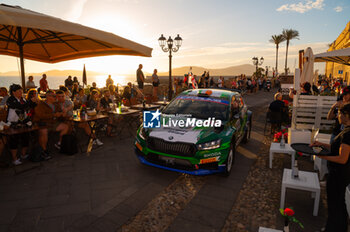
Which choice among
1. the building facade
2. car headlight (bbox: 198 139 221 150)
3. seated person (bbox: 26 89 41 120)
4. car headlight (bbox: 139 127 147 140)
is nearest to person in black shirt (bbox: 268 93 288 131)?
car headlight (bbox: 198 139 221 150)

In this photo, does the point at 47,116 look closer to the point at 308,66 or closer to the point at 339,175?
the point at 339,175

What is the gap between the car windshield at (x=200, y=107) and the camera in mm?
5250

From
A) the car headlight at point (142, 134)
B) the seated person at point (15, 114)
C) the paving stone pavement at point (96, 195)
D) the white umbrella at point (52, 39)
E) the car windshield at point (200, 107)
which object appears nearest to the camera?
the paving stone pavement at point (96, 195)

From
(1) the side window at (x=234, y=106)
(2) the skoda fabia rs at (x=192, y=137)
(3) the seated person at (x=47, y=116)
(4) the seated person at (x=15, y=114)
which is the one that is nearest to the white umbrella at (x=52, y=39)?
(4) the seated person at (x=15, y=114)

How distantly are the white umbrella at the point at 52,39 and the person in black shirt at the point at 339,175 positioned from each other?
4.63 metres

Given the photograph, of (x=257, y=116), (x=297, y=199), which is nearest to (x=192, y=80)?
(x=257, y=116)

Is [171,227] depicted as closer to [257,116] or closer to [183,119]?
[183,119]

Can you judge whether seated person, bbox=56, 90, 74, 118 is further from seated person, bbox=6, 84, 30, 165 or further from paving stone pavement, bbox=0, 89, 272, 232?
A: paving stone pavement, bbox=0, 89, 272, 232

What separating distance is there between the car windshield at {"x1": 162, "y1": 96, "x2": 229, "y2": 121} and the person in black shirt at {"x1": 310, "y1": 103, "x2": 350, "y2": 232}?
2661 millimetres

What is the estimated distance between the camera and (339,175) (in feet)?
8.39

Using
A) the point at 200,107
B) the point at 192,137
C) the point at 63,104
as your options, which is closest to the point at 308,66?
the point at 200,107

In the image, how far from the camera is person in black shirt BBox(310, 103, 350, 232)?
7.97 feet

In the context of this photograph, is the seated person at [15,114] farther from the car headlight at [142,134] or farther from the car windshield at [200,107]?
the car windshield at [200,107]

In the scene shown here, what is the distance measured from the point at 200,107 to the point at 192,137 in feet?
4.47
